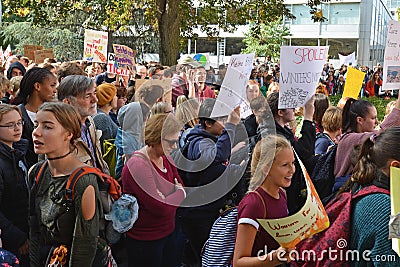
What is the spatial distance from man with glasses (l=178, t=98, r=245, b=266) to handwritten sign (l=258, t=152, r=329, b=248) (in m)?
1.51

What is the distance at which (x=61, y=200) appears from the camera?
2.67 m

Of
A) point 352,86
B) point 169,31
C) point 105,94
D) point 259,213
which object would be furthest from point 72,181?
point 169,31

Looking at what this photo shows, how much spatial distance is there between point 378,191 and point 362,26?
4725 centimetres

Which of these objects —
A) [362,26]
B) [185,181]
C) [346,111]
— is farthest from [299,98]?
[362,26]

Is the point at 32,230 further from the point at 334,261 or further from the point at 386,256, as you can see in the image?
the point at 386,256

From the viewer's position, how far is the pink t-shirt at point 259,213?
8.83 ft

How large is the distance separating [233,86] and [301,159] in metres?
0.84

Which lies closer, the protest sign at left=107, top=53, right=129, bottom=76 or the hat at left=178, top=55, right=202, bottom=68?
the hat at left=178, top=55, right=202, bottom=68

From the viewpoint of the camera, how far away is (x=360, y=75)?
5641mm

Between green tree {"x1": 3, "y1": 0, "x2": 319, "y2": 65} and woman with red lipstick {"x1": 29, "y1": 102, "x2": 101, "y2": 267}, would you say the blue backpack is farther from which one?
green tree {"x1": 3, "y1": 0, "x2": 319, "y2": 65}

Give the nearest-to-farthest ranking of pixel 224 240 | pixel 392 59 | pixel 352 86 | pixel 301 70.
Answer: pixel 224 240 → pixel 301 70 → pixel 392 59 → pixel 352 86

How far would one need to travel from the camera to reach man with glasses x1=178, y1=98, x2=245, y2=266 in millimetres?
3930

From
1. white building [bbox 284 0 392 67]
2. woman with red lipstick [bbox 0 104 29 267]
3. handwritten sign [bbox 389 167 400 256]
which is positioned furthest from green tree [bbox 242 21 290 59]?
handwritten sign [bbox 389 167 400 256]

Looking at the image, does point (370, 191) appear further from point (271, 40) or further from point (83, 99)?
point (271, 40)
